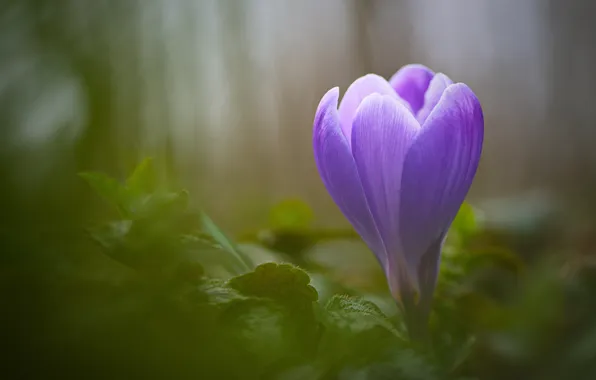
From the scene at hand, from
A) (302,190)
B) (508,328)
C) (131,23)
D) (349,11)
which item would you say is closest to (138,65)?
(131,23)

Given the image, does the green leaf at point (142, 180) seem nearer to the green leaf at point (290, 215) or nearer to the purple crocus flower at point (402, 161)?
the purple crocus flower at point (402, 161)

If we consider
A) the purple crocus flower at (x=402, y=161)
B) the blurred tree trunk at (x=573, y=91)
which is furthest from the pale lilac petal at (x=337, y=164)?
the blurred tree trunk at (x=573, y=91)

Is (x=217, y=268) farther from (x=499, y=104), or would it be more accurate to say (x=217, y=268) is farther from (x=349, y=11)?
(x=499, y=104)

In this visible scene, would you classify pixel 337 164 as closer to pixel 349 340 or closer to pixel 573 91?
pixel 349 340

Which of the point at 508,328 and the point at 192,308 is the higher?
the point at 192,308

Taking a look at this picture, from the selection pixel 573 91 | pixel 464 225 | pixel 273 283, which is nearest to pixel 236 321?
pixel 273 283

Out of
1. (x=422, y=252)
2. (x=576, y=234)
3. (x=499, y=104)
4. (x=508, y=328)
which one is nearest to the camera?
(x=422, y=252)
